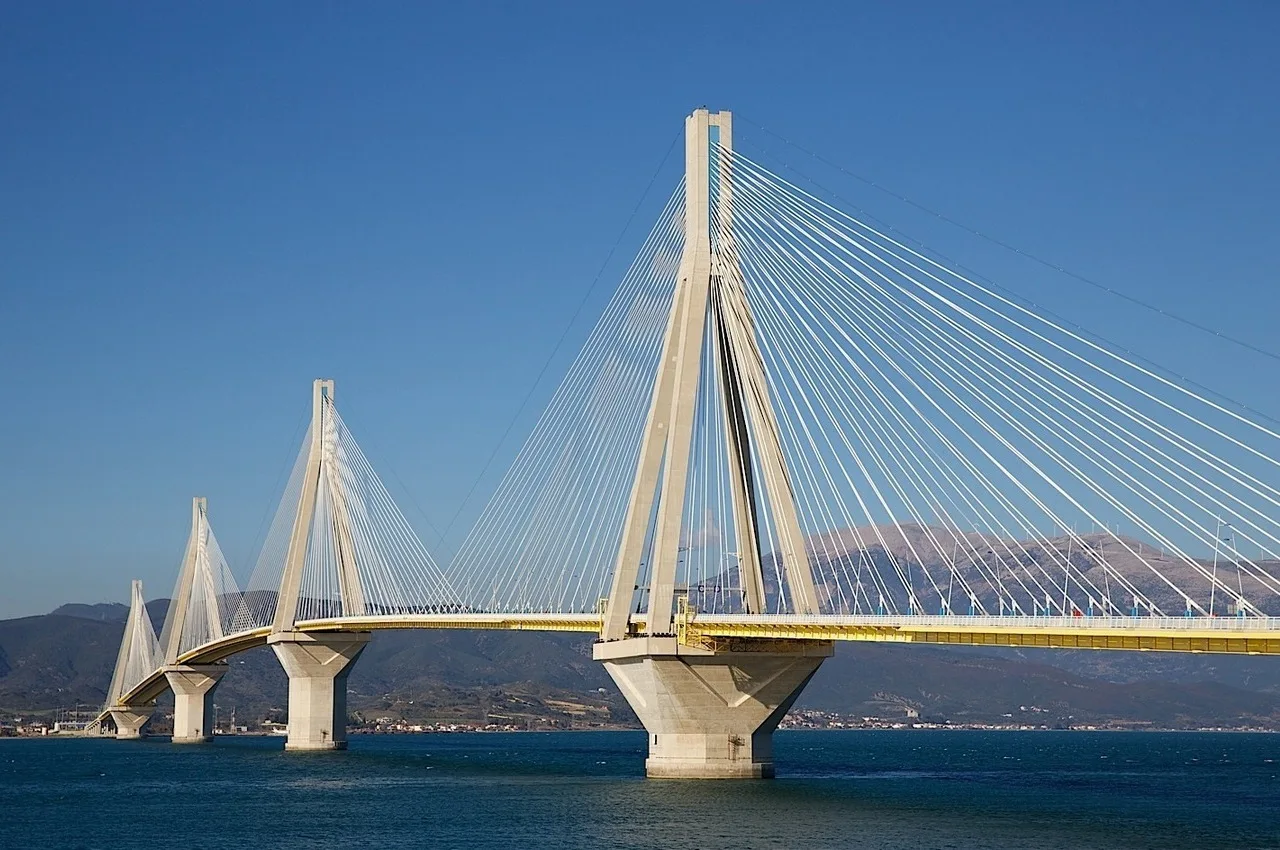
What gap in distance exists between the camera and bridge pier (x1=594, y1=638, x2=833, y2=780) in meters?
53.8

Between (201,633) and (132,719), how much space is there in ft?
73.2

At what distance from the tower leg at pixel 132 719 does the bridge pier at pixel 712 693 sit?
274ft

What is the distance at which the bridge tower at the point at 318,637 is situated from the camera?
87.3 meters

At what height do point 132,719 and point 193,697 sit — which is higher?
point 193,697

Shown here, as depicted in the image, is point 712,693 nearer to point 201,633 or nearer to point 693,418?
point 693,418

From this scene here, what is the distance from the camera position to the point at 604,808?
5094 cm

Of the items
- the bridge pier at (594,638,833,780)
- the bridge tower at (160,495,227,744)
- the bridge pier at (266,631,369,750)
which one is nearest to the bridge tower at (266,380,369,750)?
the bridge pier at (266,631,369,750)

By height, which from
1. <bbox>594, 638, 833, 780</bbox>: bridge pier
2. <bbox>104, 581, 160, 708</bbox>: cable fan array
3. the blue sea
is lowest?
the blue sea

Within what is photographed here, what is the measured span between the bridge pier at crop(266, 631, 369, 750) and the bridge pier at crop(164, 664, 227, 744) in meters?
22.1

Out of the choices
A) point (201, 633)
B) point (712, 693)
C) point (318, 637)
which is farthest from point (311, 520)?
point (712, 693)

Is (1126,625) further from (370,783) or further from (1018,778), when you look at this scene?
(1018,778)

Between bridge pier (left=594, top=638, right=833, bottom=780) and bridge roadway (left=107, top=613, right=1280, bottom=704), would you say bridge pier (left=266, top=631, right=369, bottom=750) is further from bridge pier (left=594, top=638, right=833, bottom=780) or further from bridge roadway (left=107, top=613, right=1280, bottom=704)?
bridge pier (left=594, top=638, right=833, bottom=780)

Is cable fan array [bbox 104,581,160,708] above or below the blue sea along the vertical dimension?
above

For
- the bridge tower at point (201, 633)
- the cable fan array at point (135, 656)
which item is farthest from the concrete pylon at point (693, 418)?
the cable fan array at point (135, 656)
